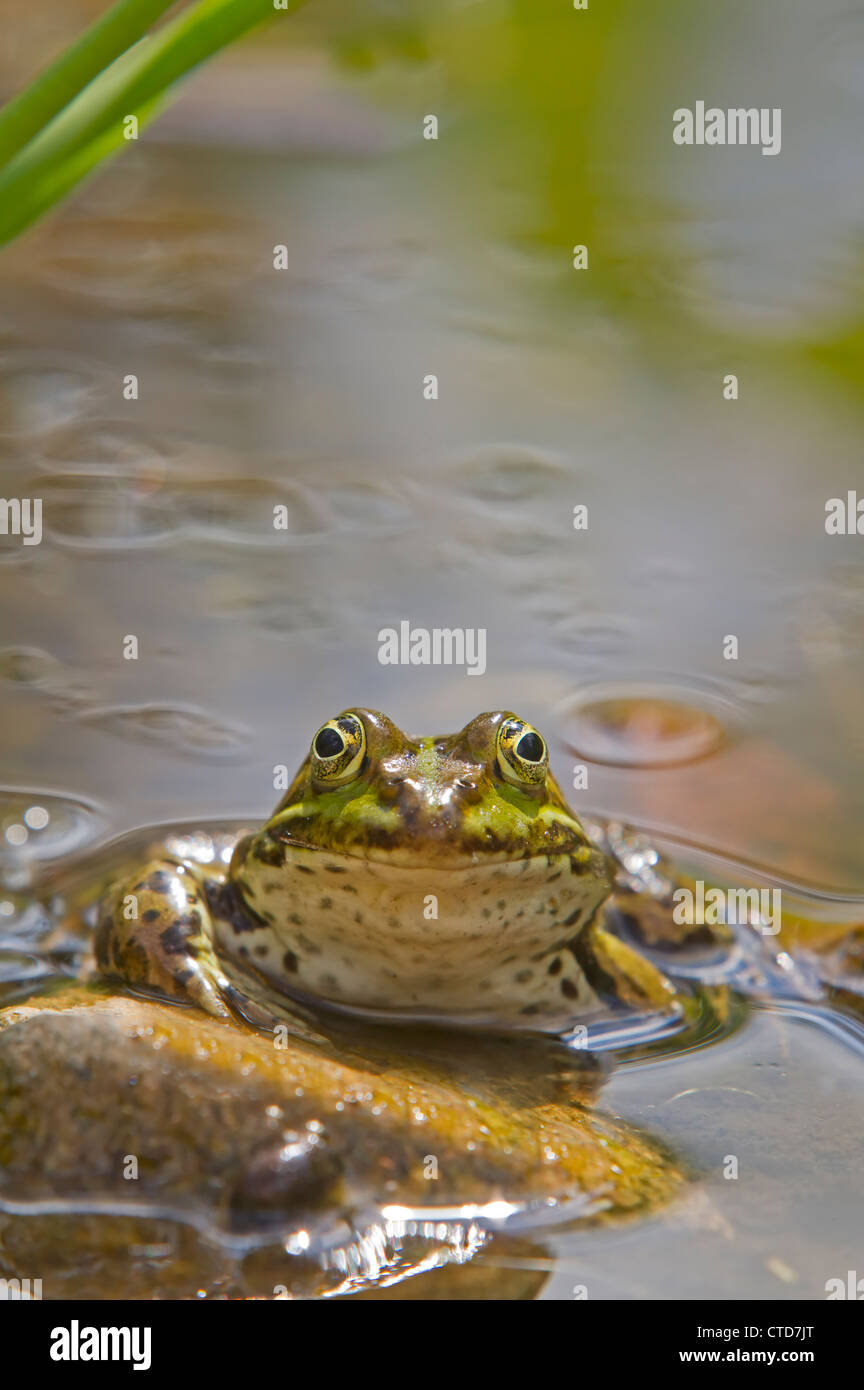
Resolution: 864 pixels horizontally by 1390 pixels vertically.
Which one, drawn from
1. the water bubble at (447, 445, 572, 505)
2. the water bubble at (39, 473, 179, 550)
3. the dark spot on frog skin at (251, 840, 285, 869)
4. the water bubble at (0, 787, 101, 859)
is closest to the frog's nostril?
the dark spot on frog skin at (251, 840, 285, 869)

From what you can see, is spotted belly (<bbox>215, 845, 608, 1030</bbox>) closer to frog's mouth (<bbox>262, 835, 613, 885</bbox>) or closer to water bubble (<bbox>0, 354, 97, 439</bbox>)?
frog's mouth (<bbox>262, 835, 613, 885</bbox>)

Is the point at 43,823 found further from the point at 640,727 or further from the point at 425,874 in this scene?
the point at 640,727

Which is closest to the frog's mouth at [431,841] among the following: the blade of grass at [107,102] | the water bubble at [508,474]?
Answer: the blade of grass at [107,102]

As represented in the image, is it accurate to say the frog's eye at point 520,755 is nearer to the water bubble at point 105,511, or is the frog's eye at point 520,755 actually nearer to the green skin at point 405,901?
the green skin at point 405,901

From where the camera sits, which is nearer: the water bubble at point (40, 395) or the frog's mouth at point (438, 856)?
the frog's mouth at point (438, 856)

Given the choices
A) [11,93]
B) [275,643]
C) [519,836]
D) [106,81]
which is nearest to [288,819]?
[519,836]

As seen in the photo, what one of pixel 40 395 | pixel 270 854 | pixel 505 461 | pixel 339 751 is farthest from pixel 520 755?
pixel 40 395
